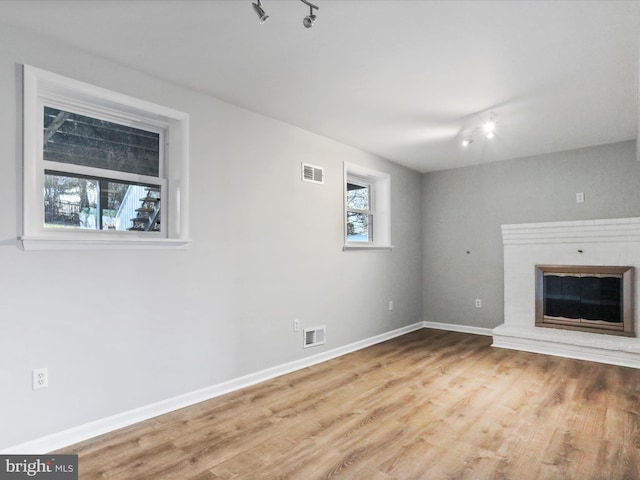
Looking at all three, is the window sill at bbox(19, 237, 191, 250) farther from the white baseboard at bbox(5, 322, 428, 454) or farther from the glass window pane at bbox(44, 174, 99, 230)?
the white baseboard at bbox(5, 322, 428, 454)

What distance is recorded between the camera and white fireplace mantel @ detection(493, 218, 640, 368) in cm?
420

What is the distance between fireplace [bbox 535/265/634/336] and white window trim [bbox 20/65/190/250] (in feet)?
14.6

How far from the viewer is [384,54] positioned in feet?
8.21

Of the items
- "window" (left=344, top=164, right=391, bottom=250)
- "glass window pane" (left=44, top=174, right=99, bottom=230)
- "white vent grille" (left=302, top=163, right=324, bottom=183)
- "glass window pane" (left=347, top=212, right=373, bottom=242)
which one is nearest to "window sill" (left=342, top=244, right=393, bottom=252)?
"window" (left=344, top=164, right=391, bottom=250)

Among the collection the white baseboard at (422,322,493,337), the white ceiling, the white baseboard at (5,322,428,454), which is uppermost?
the white ceiling

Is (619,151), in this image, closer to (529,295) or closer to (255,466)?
(529,295)

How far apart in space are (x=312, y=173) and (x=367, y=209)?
1413 millimetres

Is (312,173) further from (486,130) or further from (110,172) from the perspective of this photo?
(110,172)

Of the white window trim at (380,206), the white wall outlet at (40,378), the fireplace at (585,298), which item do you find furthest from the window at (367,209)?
the white wall outlet at (40,378)

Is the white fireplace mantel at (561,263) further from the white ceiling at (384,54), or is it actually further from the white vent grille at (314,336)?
the white vent grille at (314,336)

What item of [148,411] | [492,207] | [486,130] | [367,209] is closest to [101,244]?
[148,411]

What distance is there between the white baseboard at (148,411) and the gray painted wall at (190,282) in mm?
49

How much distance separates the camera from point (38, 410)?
7.36 feet

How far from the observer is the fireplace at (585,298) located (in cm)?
435
